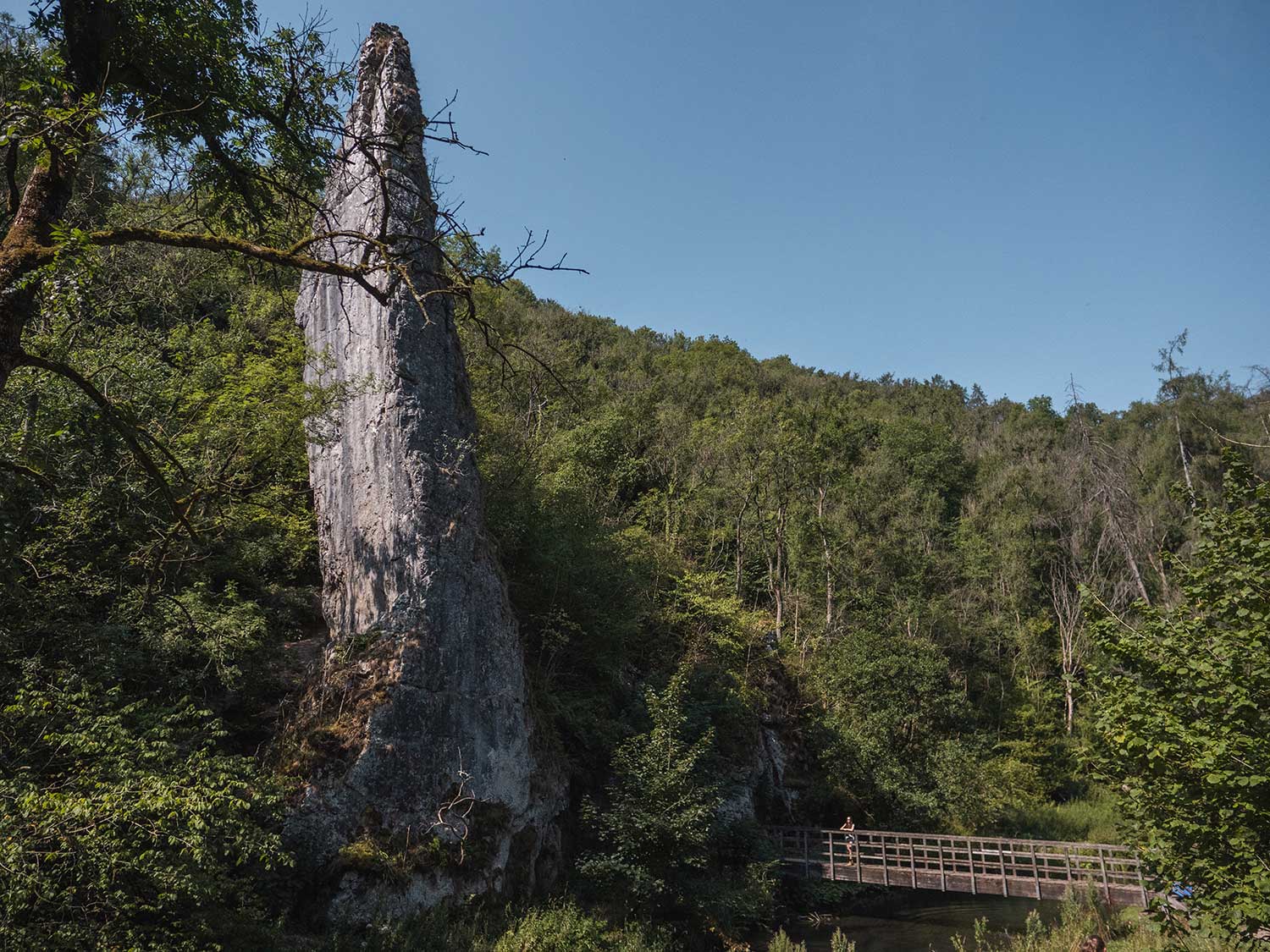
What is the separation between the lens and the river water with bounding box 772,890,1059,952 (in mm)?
16484

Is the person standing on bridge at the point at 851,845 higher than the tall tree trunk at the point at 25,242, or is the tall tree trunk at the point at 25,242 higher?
the tall tree trunk at the point at 25,242

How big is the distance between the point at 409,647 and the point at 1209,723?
32.5 ft

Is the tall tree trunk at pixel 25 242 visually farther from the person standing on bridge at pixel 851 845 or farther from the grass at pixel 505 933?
the person standing on bridge at pixel 851 845

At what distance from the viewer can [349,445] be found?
1336 centimetres

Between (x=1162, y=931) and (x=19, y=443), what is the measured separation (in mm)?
13267

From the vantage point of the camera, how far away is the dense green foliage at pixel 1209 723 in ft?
21.4

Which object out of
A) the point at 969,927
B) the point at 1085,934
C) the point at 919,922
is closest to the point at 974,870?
the point at 969,927

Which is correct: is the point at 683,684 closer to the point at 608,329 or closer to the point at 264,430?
the point at 264,430

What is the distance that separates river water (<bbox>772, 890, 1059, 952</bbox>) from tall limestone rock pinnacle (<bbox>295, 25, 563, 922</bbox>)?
7562 mm

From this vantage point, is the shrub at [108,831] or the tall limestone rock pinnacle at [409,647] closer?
the shrub at [108,831]

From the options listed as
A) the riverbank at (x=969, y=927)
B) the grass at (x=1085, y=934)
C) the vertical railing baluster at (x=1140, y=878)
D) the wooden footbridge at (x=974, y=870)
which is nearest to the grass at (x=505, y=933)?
the riverbank at (x=969, y=927)

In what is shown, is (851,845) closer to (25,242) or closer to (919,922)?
(919,922)

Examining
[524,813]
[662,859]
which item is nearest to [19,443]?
[524,813]

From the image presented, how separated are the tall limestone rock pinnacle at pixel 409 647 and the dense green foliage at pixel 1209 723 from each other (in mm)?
8375
